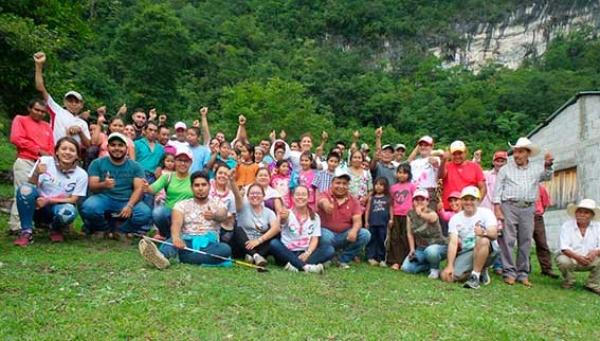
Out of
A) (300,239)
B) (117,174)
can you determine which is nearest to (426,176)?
(300,239)

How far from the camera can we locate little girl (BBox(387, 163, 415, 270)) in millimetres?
7633

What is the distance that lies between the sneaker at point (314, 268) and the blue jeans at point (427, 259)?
5.02 ft

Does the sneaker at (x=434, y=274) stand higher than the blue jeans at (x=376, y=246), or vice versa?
the blue jeans at (x=376, y=246)

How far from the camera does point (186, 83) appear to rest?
47719 mm

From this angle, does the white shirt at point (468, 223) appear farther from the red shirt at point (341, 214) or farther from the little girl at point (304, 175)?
the little girl at point (304, 175)

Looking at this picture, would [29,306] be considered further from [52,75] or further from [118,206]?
[52,75]

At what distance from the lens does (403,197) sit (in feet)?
25.2

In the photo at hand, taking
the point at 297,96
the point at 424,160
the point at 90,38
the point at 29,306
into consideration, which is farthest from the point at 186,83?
the point at 29,306

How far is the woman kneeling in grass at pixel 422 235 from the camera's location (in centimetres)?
718

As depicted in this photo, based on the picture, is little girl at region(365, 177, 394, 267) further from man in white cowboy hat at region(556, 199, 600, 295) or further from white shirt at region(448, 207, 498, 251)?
man in white cowboy hat at region(556, 199, 600, 295)

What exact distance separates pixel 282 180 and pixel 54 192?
3.24 m

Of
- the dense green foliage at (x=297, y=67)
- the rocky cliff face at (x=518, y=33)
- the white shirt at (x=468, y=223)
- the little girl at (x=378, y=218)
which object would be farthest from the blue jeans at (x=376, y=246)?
the rocky cliff face at (x=518, y=33)

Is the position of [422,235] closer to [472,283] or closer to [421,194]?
[421,194]

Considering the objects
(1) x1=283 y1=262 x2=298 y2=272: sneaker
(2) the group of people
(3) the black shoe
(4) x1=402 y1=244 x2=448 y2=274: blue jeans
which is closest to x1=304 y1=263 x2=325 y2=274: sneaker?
(2) the group of people
